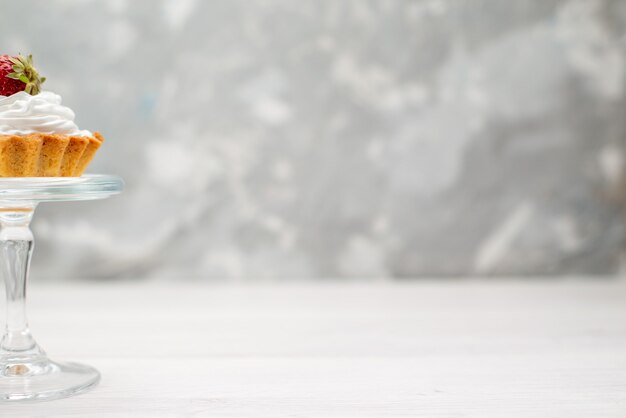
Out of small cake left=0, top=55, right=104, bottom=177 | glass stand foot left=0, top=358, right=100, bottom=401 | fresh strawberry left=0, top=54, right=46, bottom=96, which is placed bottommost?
glass stand foot left=0, top=358, right=100, bottom=401

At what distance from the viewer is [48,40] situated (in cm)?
230

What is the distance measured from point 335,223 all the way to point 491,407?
1.32 metres

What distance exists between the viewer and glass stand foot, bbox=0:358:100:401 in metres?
1.10

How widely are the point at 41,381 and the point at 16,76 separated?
0.49m

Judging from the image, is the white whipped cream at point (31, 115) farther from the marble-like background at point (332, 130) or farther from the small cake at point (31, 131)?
the marble-like background at point (332, 130)

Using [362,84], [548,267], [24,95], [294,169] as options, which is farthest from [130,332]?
[548,267]

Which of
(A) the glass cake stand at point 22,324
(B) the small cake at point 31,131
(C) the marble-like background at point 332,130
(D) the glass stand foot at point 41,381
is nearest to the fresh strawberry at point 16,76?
(B) the small cake at point 31,131

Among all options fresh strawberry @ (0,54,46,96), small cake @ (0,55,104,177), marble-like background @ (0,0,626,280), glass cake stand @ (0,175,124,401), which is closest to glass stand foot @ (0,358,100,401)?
glass cake stand @ (0,175,124,401)

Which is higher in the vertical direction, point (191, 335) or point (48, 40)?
point (48, 40)

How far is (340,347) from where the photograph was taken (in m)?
1.50

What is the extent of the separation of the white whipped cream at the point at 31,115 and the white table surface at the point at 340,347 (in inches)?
16.9

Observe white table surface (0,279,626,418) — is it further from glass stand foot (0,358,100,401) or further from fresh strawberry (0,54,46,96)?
fresh strawberry (0,54,46,96)

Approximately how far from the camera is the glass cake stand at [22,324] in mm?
1088

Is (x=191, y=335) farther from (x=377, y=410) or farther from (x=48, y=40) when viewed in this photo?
(x=48, y=40)
